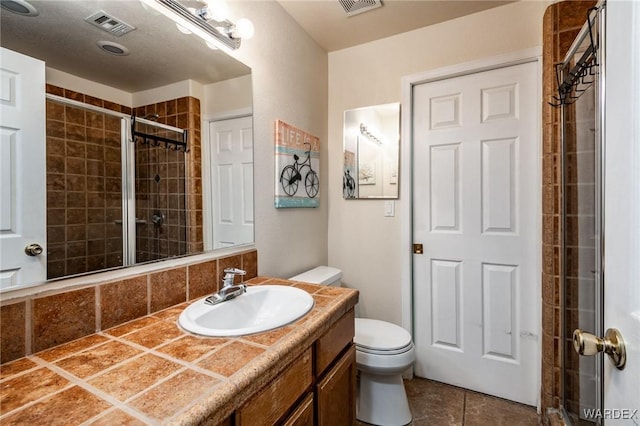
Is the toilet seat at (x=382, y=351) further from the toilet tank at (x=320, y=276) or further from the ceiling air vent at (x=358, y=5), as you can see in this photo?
the ceiling air vent at (x=358, y=5)

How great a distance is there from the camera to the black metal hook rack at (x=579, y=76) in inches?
40.1

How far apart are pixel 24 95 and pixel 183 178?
509mm

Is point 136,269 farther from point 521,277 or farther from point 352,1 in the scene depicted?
point 521,277

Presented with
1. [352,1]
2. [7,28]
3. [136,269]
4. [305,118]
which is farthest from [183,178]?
[352,1]

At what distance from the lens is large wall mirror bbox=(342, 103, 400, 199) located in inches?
81.0

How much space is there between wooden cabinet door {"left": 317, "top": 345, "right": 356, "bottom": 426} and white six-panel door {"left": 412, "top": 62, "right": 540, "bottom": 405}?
980 millimetres

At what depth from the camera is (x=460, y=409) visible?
5.64 ft

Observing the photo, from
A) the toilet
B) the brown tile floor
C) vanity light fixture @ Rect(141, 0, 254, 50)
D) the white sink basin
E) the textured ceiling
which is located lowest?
the brown tile floor

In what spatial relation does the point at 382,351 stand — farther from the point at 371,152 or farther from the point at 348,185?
the point at 371,152

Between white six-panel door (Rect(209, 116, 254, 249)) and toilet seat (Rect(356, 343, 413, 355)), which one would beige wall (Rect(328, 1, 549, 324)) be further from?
white six-panel door (Rect(209, 116, 254, 249))

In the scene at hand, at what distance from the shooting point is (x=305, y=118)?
1.99 meters

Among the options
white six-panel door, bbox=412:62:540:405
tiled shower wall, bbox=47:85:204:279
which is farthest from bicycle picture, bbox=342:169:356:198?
tiled shower wall, bbox=47:85:204:279

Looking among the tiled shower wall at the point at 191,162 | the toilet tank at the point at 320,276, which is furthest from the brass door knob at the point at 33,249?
the toilet tank at the point at 320,276

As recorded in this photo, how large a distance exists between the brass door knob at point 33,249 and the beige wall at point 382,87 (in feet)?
5.71
